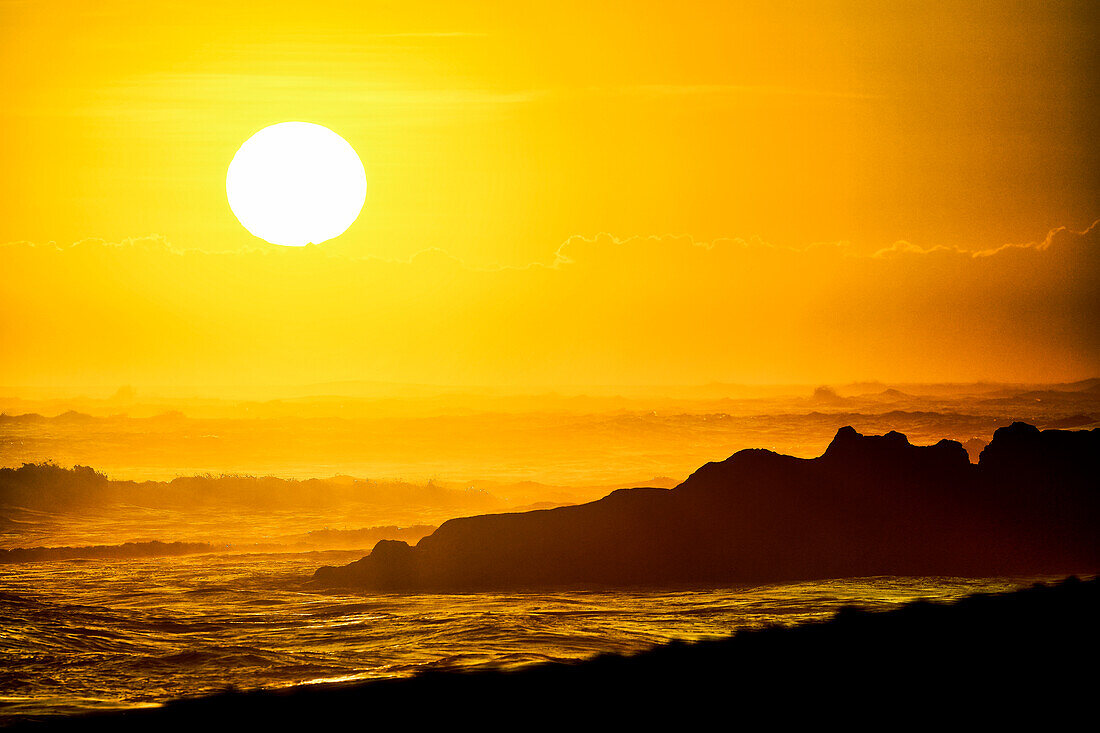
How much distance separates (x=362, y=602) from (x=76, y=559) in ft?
85.2

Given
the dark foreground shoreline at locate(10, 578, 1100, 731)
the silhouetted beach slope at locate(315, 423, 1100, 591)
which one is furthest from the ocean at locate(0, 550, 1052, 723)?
the silhouetted beach slope at locate(315, 423, 1100, 591)

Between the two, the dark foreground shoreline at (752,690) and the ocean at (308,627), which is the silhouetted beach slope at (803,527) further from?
the dark foreground shoreline at (752,690)

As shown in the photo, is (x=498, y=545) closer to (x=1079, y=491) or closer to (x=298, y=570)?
(x=298, y=570)

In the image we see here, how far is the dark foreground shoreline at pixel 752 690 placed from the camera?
1830 centimetres

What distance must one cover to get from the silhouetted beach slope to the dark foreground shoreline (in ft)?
54.4

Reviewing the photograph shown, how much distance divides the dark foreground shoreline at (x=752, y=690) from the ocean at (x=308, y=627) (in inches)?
96.5

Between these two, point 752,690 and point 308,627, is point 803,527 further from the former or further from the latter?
point 752,690

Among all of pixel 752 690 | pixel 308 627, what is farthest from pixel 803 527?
pixel 752 690

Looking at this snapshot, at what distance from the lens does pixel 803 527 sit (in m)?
40.8

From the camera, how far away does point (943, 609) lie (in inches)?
982

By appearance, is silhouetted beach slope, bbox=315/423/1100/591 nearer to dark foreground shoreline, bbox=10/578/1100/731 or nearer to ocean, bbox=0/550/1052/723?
ocean, bbox=0/550/1052/723

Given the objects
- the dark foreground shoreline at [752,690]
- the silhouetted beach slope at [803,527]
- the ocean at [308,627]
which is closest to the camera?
the dark foreground shoreline at [752,690]

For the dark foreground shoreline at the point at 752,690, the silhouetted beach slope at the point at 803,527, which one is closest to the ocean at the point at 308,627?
the dark foreground shoreline at the point at 752,690

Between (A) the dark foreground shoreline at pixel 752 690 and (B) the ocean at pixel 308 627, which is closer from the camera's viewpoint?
(A) the dark foreground shoreline at pixel 752 690
